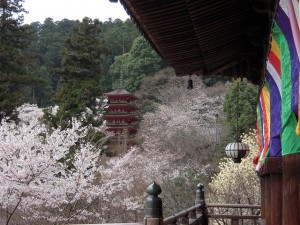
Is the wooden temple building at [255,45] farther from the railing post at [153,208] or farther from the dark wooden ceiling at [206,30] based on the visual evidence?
the railing post at [153,208]

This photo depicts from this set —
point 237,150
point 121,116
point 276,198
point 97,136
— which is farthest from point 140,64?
point 276,198

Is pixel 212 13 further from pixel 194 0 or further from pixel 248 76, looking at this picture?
pixel 248 76

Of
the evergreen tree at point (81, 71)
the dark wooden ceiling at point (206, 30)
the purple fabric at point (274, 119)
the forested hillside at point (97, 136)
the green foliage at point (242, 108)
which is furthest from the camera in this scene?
the green foliage at point (242, 108)

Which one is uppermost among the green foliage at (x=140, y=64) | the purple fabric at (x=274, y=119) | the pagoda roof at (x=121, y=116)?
the green foliage at (x=140, y=64)

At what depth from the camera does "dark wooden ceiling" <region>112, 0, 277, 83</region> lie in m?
2.91

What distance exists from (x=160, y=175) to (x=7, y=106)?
7.43 meters

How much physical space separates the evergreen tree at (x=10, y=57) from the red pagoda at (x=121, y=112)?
26.6ft

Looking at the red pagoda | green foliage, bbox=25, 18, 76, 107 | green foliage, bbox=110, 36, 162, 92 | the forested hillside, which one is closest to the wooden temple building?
the forested hillside

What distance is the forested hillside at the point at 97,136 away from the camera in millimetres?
12742

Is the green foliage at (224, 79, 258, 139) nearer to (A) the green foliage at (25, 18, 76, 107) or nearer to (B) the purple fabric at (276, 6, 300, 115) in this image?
(A) the green foliage at (25, 18, 76, 107)

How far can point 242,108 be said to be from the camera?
2275 cm

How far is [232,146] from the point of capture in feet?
28.0

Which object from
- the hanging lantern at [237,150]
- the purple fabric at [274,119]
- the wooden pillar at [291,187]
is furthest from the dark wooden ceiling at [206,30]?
the hanging lantern at [237,150]

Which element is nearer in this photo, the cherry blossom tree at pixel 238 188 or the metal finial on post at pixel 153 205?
the metal finial on post at pixel 153 205
